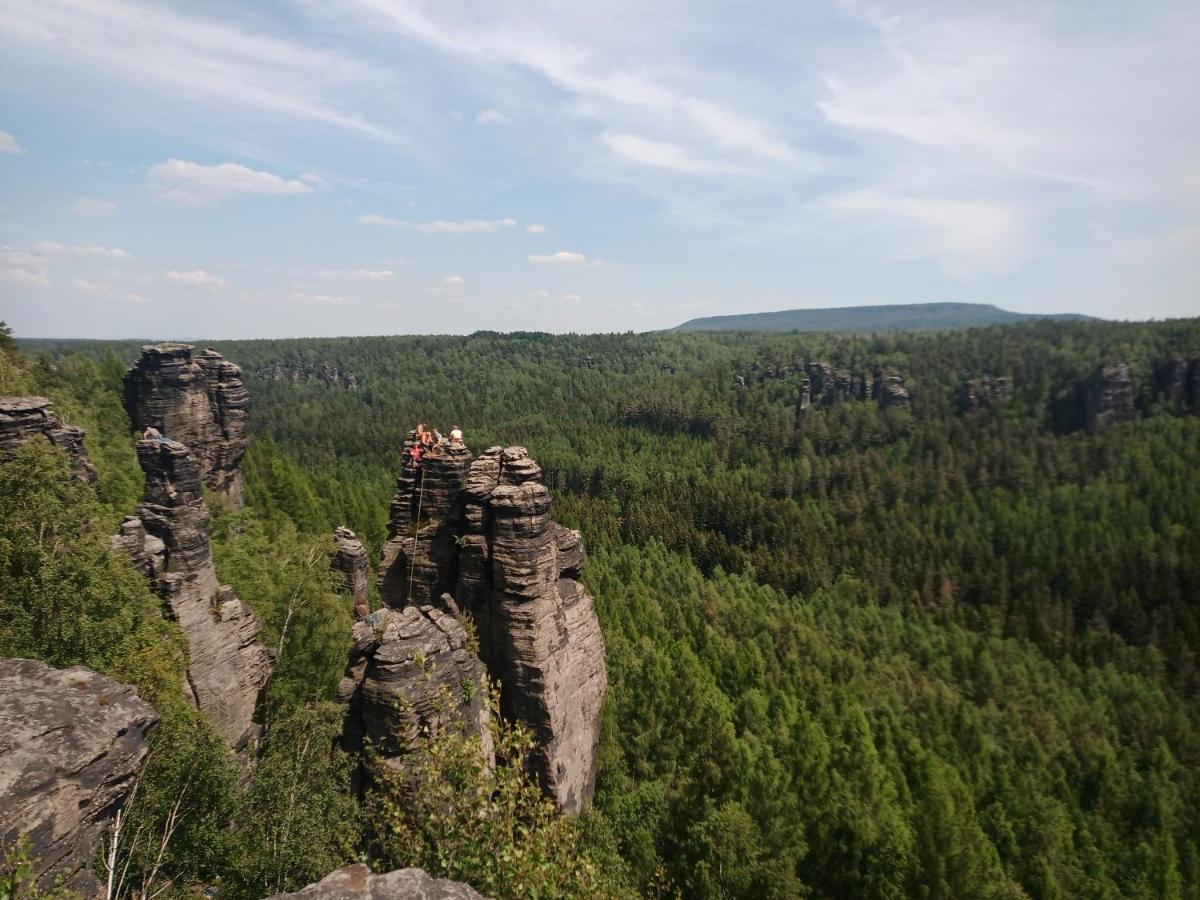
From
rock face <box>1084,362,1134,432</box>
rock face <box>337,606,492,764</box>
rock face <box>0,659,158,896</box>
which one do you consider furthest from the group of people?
rock face <box>1084,362,1134,432</box>

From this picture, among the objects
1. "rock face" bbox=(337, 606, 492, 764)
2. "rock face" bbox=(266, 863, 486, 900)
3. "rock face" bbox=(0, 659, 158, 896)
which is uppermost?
"rock face" bbox=(0, 659, 158, 896)

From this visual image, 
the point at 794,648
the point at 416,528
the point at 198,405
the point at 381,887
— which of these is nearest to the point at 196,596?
the point at 416,528

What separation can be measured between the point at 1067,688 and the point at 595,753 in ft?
261

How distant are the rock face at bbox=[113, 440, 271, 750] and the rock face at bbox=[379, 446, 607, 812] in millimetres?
10026

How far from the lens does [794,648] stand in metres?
75.3

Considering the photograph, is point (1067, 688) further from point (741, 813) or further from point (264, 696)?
point (264, 696)

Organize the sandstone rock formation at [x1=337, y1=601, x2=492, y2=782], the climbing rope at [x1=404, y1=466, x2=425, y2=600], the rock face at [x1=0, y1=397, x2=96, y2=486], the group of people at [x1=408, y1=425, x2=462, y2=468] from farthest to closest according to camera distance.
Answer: the group of people at [x1=408, y1=425, x2=462, y2=468] < the climbing rope at [x1=404, y1=466, x2=425, y2=600] < the rock face at [x1=0, y1=397, x2=96, y2=486] < the sandstone rock formation at [x1=337, y1=601, x2=492, y2=782]

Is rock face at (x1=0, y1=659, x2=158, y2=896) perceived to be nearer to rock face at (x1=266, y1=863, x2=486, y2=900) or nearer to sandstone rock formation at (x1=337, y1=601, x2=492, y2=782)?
rock face at (x1=266, y1=863, x2=486, y2=900)

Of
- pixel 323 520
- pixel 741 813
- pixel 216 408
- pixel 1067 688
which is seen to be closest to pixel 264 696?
pixel 741 813

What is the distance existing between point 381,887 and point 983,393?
21117 cm

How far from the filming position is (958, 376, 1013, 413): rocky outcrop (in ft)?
602

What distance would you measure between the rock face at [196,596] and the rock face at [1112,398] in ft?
616

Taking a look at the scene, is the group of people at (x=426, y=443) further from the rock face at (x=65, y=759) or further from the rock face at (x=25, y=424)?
the rock face at (x=65, y=759)

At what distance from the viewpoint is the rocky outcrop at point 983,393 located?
18350 centimetres
